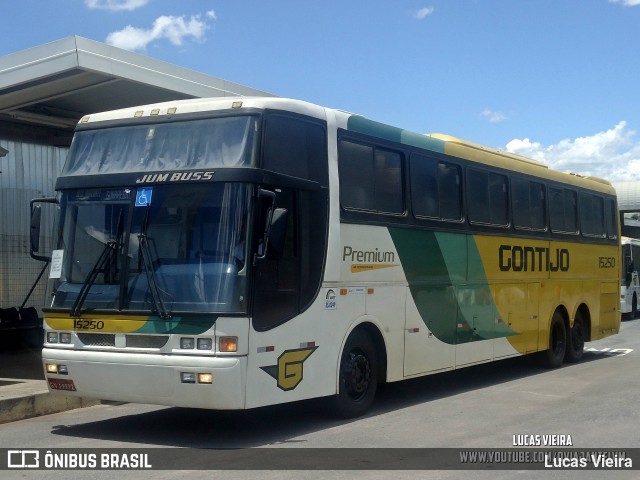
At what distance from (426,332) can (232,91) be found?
5.40 metres

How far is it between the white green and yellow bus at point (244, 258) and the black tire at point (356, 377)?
3 centimetres

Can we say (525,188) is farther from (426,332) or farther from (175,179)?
(175,179)

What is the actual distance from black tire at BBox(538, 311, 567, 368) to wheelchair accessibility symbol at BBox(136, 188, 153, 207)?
926cm

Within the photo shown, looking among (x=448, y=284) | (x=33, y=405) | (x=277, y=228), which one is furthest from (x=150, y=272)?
(x=448, y=284)

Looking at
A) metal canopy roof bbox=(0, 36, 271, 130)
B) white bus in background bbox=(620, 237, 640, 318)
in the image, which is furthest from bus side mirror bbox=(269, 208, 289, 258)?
white bus in background bbox=(620, 237, 640, 318)

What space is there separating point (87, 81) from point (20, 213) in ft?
21.6

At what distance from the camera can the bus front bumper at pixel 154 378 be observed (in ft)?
27.8

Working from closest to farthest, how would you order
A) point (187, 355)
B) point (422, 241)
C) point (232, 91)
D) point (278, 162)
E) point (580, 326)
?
point (187, 355) < point (278, 162) < point (422, 241) < point (232, 91) < point (580, 326)

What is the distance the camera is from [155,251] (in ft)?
29.3

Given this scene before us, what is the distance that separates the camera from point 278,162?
923 centimetres

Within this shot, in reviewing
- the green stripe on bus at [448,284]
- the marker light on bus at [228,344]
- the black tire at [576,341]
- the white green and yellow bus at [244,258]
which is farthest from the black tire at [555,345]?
the marker light on bus at [228,344]

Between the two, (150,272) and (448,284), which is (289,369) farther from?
(448,284)

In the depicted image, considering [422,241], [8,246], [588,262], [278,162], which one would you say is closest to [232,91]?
[422,241]

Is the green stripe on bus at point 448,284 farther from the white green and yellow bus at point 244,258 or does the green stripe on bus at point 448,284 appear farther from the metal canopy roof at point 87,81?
the metal canopy roof at point 87,81
